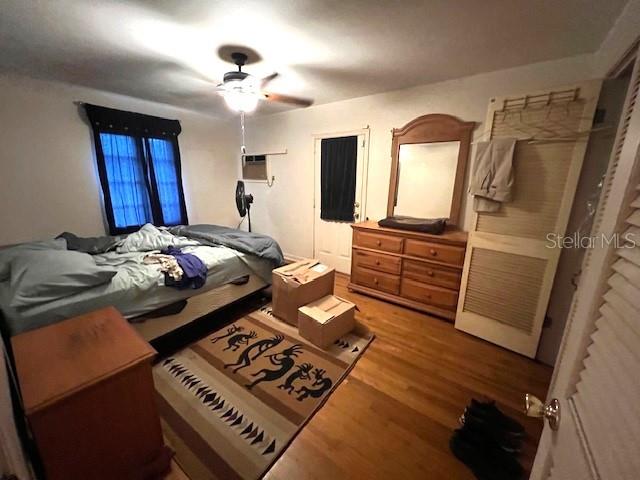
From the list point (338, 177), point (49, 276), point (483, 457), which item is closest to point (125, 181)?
point (49, 276)

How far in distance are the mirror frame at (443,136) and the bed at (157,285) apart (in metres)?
1.89

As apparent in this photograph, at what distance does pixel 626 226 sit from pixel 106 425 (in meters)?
1.84

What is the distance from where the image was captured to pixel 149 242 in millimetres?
2592

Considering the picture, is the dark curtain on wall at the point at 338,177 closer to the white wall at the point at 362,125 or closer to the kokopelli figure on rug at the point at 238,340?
the white wall at the point at 362,125

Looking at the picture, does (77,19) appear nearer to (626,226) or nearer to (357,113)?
(357,113)

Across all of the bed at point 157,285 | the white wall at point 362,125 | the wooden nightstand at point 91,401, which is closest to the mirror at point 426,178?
the white wall at point 362,125

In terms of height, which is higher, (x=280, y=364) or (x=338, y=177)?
(x=338, y=177)

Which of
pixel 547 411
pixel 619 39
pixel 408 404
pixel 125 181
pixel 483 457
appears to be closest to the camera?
pixel 547 411

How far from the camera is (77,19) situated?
1.58 metres

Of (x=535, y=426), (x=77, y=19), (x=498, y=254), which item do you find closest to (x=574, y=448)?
(x=535, y=426)

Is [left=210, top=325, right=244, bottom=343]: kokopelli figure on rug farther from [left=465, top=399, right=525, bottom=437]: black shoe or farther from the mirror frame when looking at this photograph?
the mirror frame

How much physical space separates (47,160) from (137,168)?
83 centimetres

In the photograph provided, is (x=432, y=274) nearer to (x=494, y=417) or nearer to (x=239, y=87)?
(x=494, y=417)

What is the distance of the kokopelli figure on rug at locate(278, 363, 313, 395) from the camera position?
5.71ft
